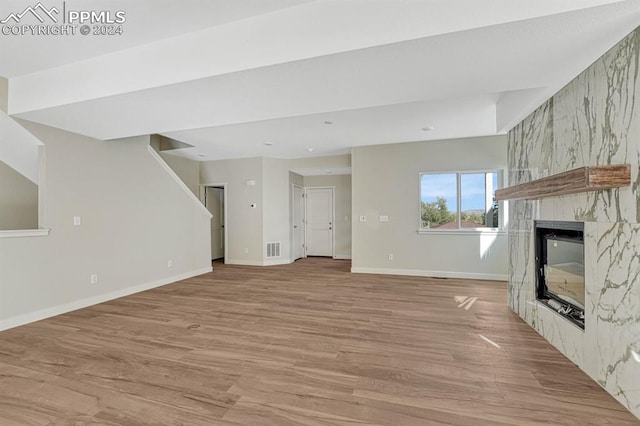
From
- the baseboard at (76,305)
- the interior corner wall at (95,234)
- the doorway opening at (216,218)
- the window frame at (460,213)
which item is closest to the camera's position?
the baseboard at (76,305)

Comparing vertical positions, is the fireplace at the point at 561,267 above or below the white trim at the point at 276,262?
above

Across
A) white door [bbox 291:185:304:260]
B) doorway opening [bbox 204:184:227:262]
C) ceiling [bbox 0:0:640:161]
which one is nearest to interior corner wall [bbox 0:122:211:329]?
ceiling [bbox 0:0:640:161]

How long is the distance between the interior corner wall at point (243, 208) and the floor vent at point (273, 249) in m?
0.19

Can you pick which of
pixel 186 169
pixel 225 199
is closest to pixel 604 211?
pixel 225 199

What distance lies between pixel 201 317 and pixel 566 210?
12.7ft

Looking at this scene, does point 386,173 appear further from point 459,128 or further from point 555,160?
point 555,160

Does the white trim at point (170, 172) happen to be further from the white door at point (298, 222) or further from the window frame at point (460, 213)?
the window frame at point (460, 213)

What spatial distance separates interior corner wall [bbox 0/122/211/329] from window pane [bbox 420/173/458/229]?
4.74 m

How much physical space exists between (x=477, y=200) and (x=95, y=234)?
20.6ft

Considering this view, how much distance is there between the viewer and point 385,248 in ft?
18.4

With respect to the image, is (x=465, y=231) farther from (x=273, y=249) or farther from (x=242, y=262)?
(x=242, y=262)

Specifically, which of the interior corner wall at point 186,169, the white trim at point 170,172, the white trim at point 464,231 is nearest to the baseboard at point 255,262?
the white trim at point 170,172

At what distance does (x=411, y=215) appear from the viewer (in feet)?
17.9

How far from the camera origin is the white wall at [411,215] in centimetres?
506
